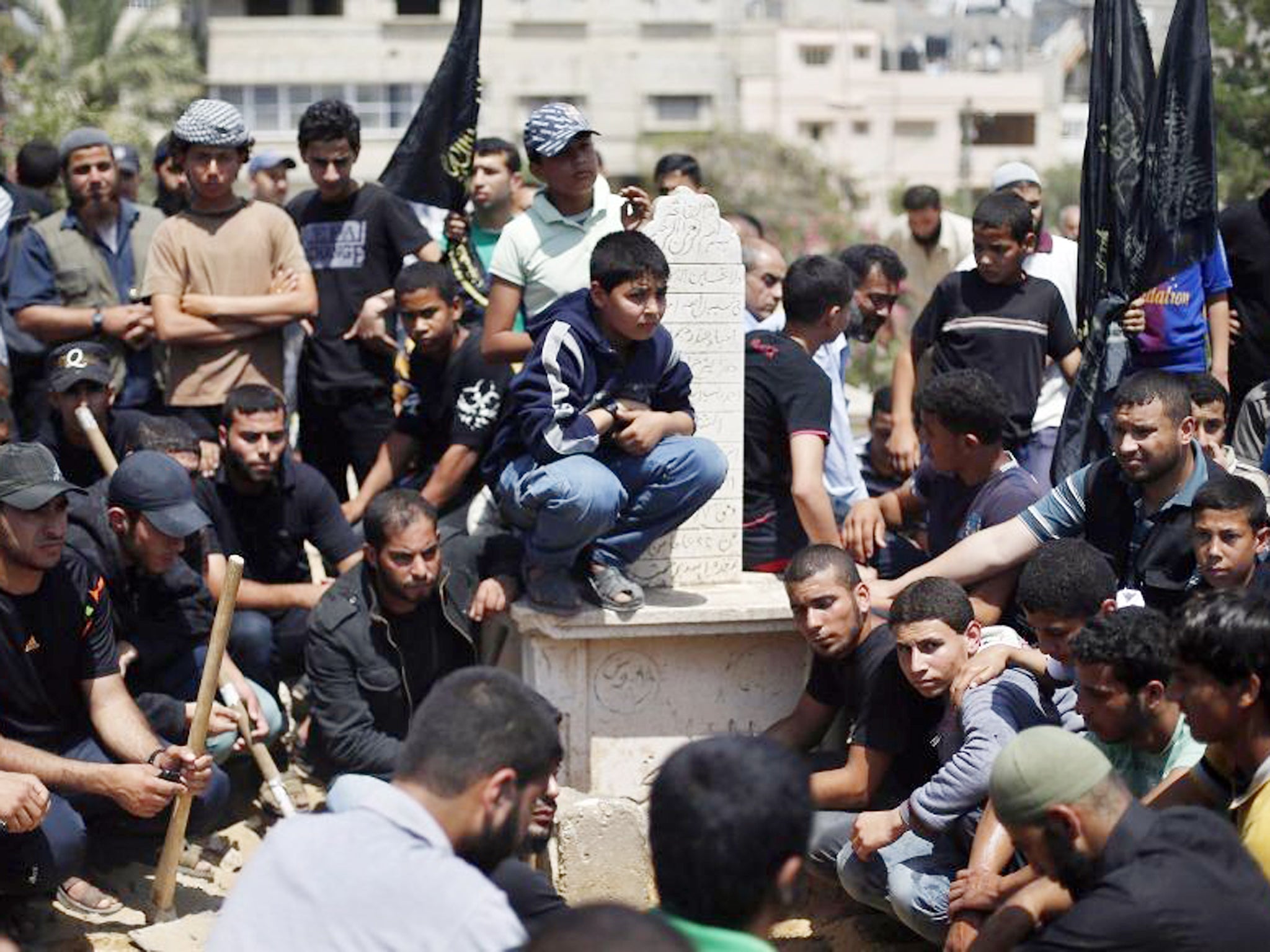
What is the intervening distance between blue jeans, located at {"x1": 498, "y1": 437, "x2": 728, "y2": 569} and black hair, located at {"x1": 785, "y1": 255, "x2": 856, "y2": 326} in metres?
1.07

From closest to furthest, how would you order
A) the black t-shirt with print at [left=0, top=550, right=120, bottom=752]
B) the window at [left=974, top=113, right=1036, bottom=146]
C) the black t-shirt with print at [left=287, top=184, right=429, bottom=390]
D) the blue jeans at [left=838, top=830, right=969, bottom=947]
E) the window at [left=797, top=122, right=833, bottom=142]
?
the blue jeans at [left=838, top=830, right=969, bottom=947] → the black t-shirt with print at [left=0, top=550, right=120, bottom=752] → the black t-shirt with print at [left=287, top=184, right=429, bottom=390] → the window at [left=797, top=122, right=833, bottom=142] → the window at [left=974, top=113, right=1036, bottom=146]

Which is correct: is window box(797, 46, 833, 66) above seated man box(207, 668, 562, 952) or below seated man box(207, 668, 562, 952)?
above

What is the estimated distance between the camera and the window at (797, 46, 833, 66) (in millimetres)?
60062

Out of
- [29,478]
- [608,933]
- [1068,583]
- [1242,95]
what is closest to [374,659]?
[29,478]

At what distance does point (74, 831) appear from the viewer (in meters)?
6.48

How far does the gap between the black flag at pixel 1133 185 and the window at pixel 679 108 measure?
3992 centimetres

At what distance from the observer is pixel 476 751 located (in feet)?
14.0

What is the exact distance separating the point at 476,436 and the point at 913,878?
113 inches

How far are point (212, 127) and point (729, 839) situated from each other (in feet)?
17.6

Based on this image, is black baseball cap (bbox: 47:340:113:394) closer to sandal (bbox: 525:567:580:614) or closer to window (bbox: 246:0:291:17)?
sandal (bbox: 525:567:580:614)

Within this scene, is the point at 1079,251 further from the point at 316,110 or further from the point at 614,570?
the point at 316,110

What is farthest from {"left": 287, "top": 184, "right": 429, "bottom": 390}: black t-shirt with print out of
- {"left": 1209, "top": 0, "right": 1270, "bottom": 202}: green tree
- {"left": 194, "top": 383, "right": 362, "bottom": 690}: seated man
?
{"left": 1209, "top": 0, "right": 1270, "bottom": 202}: green tree

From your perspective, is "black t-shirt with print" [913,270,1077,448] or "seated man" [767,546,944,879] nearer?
"seated man" [767,546,944,879]

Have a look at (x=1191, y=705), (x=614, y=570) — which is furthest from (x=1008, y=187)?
(x=1191, y=705)
